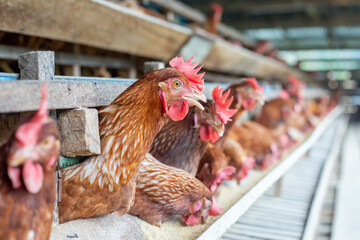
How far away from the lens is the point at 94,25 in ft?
6.10

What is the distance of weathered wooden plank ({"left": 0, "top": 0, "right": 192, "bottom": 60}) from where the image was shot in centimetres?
148

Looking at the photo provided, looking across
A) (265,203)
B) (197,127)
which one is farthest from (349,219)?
(197,127)

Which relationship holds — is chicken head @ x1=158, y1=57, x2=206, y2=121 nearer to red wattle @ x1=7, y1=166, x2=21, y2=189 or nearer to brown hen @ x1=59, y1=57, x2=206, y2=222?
brown hen @ x1=59, y1=57, x2=206, y2=222

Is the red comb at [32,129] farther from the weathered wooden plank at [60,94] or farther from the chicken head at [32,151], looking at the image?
the weathered wooden plank at [60,94]

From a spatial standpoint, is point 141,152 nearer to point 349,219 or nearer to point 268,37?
point 349,219

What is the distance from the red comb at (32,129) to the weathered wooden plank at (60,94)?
0.10m

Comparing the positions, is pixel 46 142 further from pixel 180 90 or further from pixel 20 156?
pixel 180 90

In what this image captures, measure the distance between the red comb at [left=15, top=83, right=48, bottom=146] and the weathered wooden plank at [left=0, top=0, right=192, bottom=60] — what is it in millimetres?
870

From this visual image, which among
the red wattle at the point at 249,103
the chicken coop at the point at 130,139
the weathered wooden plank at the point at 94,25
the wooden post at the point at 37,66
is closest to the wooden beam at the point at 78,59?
the chicken coop at the point at 130,139

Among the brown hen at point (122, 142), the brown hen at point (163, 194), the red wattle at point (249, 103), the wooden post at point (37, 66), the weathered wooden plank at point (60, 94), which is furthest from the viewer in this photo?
the red wattle at point (249, 103)

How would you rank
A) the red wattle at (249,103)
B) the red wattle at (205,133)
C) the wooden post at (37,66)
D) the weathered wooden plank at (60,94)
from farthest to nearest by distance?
1. the red wattle at (249,103)
2. the red wattle at (205,133)
3. the wooden post at (37,66)
4. the weathered wooden plank at (60,94)

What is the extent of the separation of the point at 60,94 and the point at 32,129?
25cm

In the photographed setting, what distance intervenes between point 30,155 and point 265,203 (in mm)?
2191

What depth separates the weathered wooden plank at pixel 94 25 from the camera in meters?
1.48
